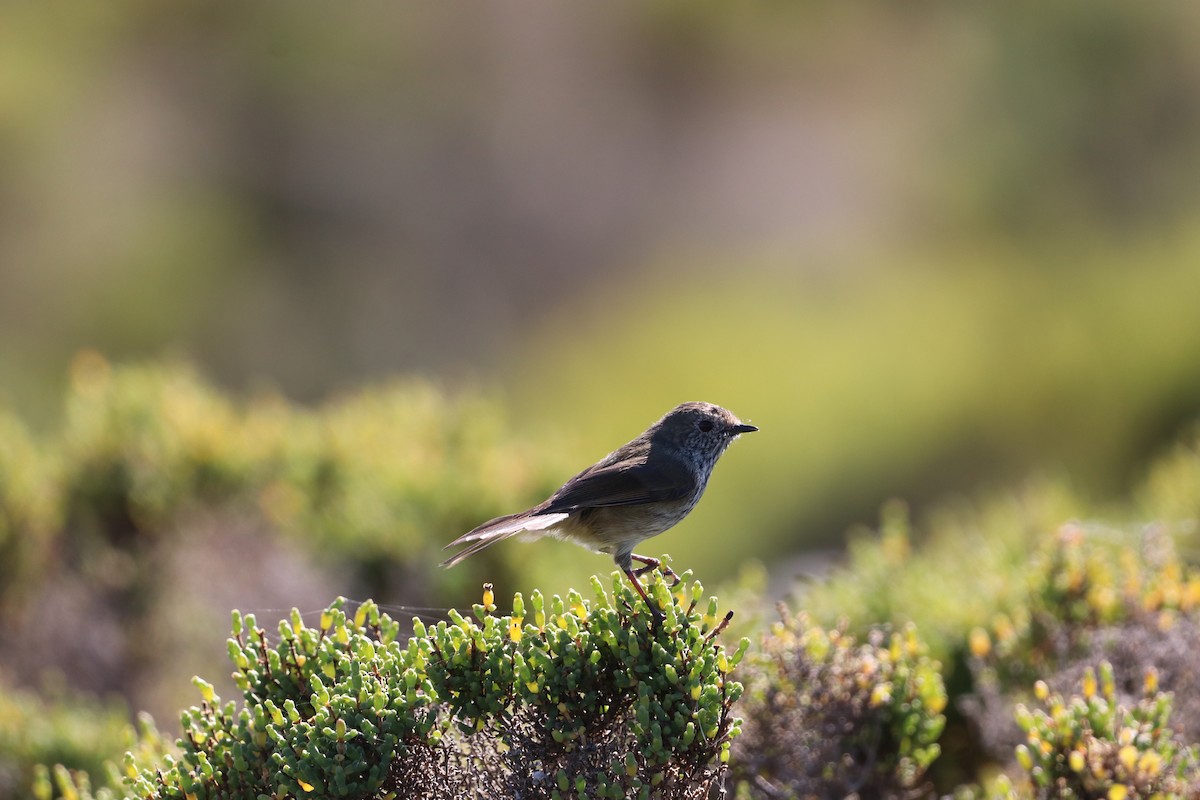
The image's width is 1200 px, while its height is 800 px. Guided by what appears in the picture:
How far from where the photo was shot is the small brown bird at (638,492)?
14.1ft

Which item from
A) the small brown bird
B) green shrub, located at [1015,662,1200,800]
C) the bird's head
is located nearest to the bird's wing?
the small brown bird

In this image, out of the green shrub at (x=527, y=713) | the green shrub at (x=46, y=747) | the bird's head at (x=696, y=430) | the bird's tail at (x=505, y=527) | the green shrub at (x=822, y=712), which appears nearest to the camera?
the green shrub at (x=527, y=713)

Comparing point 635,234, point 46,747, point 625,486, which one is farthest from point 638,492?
point 635,234

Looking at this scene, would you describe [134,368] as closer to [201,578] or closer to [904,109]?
[201,578]

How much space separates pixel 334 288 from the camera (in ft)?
81.0

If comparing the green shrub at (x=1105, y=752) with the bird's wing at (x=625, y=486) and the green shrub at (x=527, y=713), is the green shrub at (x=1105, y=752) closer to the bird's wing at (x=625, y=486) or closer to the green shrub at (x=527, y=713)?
the green shrub at (x=527, y=713)

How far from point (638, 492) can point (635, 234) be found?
22950mm

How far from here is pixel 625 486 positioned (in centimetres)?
436

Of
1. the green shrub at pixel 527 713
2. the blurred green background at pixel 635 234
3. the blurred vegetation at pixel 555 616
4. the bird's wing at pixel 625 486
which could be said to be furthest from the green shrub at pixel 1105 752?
the blurred green background at pixel 635 234

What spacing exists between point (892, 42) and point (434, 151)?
10.5m

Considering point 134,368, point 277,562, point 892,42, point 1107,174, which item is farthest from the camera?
point 892,42

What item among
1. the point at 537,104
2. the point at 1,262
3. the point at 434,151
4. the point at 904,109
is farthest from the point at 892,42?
the point at 1,262

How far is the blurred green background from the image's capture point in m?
13.9

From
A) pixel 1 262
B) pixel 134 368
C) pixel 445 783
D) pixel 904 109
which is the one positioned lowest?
pixel 445 783
